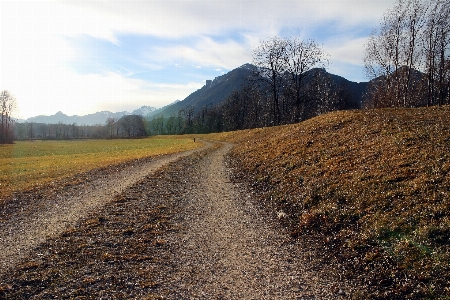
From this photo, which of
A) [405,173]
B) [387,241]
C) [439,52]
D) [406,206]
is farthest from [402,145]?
[439,52]

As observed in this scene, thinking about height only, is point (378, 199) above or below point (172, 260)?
above

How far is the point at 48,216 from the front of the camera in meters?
15.7

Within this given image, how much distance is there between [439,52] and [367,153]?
41045mm

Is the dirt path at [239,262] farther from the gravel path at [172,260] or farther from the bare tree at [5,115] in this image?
Result: the bare tree at [5,115]

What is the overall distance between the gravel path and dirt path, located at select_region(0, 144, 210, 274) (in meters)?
0.51

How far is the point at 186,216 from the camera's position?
15.4m

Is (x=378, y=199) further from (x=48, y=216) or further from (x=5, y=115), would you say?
(x=5, y=115)

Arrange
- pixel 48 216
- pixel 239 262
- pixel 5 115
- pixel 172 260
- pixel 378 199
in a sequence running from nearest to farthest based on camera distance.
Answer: pixel 239 262 < pixel 172 260 < pixel 378 199 < pixel 48 216 < pixel 5 115

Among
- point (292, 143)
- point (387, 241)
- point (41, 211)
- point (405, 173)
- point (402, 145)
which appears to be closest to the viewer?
point (387, 241)

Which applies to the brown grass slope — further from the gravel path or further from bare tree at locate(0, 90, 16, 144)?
bare tree at locate(0, 90, 16, 144)

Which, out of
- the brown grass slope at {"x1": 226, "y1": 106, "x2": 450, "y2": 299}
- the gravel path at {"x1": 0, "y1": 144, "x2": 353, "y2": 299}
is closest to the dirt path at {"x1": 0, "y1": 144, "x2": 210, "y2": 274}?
the gravel path at {"x1": 0, "y1": 144, "x2": 353, "y2": 299}

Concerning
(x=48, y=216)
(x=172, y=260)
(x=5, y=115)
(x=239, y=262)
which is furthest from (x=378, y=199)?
(x=5, y=115)

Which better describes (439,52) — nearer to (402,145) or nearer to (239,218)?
(402,145)

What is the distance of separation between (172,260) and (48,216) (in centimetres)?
922
